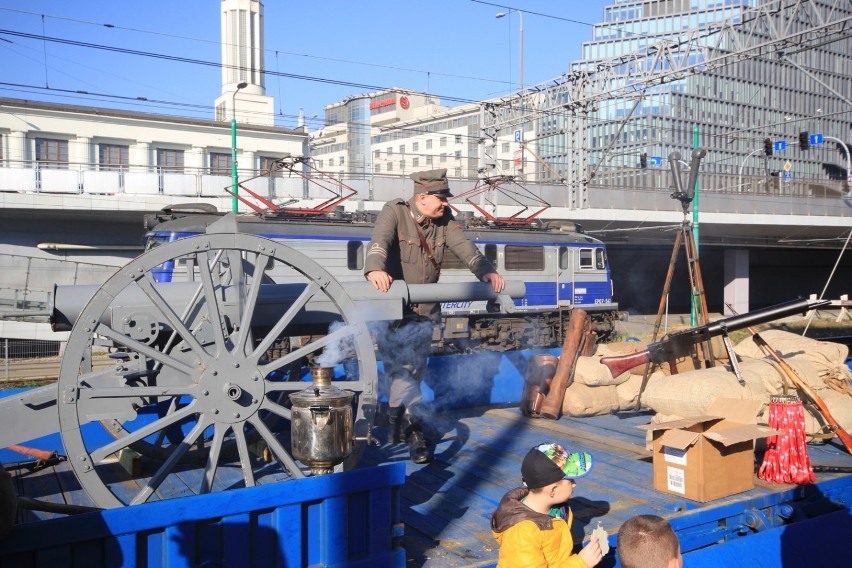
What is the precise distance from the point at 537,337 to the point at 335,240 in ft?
21.5

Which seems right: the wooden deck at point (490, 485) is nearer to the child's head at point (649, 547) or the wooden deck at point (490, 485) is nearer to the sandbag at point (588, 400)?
the sandbag at point (588, 400)

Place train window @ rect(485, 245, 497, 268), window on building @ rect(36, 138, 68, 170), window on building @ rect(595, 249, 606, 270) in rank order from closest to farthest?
train window @ rect(485, 245, 497, 268) < window on building @ rect(595, 249, 606, 270) < window on building @ rect(36, 138, 68, 170)

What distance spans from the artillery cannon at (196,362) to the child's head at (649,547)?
1.48 meters

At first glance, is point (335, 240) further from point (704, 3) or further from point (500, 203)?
point (704, 3)

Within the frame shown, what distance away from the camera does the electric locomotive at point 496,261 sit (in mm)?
16500

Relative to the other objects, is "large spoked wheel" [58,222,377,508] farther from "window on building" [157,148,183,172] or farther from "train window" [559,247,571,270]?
"window on building" [157,148,183,172]

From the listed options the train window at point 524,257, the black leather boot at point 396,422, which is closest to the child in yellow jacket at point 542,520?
the black leather boot at point 396,422


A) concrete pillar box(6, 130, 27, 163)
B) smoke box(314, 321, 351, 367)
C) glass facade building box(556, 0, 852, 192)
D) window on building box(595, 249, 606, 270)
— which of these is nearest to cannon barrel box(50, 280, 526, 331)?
smoke box(314, 321, 351, 367)

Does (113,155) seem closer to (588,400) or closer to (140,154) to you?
(140,154)

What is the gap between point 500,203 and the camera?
29.4 m

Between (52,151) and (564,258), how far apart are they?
19364 mm

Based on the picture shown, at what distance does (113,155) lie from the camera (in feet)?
96.9

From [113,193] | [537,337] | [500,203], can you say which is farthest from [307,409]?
[500,203]

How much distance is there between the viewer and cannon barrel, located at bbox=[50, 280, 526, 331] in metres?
4.15
